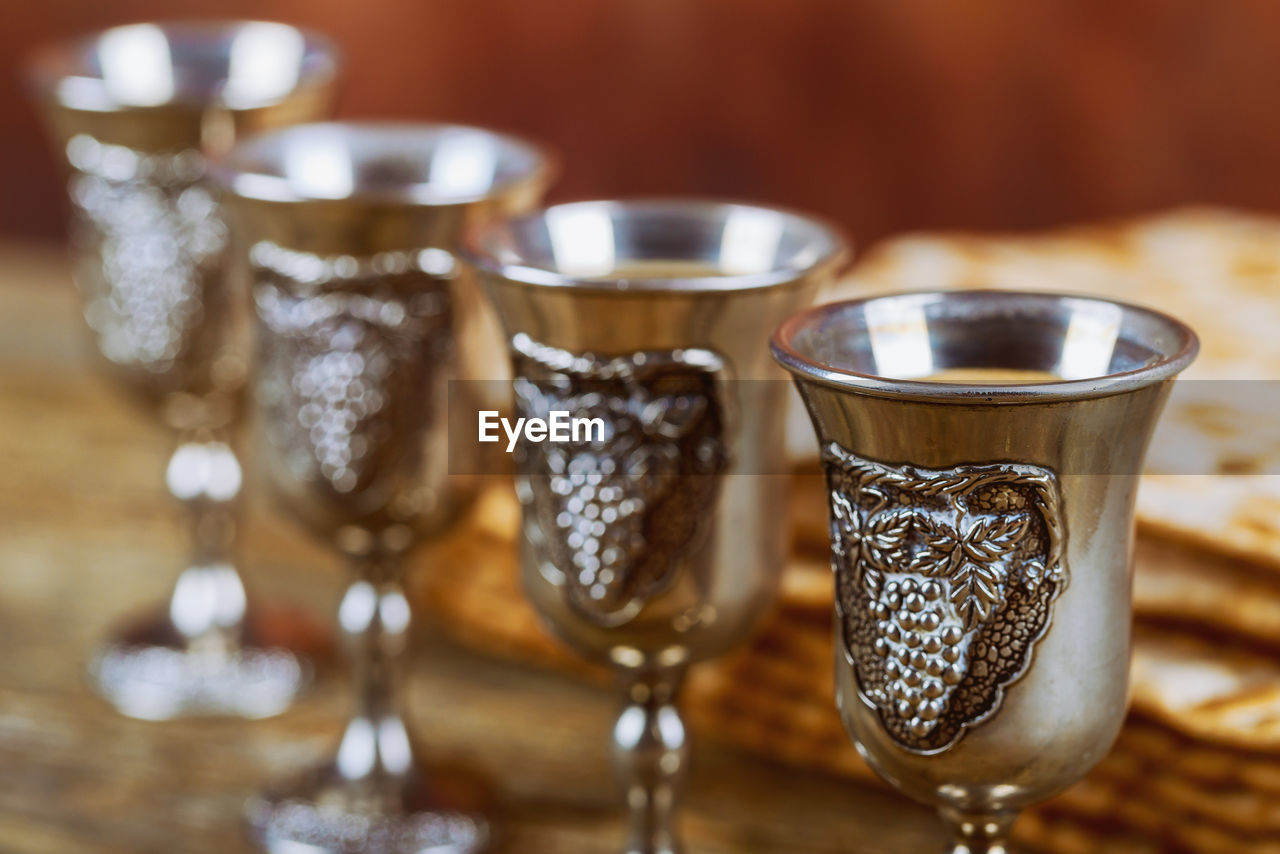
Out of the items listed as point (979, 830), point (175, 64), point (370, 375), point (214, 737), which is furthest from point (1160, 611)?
point (175, 64)

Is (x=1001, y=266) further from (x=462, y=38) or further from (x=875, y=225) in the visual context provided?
(x=462, y=38)

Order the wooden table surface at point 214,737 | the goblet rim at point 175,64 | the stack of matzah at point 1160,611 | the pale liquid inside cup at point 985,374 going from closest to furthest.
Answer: the pale liquid inside cup at point 985,374 → the stack of matzah at point 1160,611 → the wooden table surface at point 214,737 → the goblet rim at point 175,64

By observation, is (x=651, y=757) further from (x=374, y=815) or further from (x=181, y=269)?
(x=181, y=269)

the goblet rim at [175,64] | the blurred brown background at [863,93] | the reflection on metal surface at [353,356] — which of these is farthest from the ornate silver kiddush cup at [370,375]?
the blurred brown background at [863,93]

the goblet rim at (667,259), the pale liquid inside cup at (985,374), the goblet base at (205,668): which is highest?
the goblet rim at (667,259)

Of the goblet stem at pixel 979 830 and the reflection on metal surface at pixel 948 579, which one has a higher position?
the reflection on metal surface at pixel 948 579

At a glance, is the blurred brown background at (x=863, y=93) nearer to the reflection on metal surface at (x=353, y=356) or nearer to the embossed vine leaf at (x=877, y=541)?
the reflection on metal surface at (x=353, y=356)

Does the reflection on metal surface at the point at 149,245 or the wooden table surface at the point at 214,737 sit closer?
the wooden table surface at the point at 214,737
